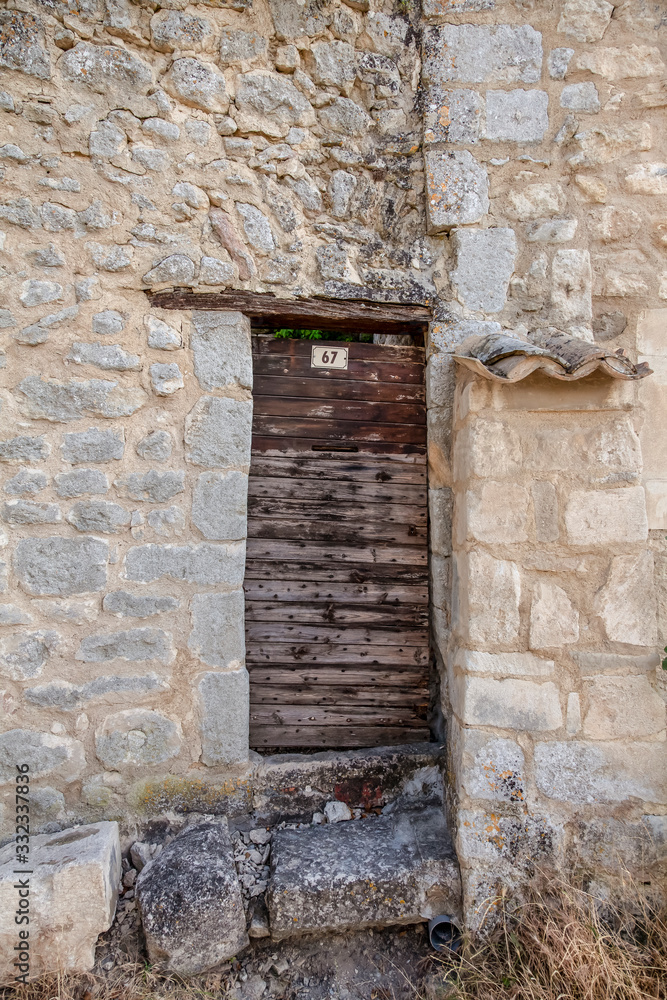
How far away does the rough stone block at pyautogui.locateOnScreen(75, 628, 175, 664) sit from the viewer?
2.26 metres

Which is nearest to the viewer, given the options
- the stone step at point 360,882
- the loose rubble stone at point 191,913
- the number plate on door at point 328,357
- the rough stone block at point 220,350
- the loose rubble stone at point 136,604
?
the loose rubble stone at point 191,913

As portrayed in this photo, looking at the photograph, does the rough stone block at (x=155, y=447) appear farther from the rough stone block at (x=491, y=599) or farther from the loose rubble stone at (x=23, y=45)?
the loose rubble stone at (x=23, y=45)

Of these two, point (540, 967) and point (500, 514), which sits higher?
point (500, 514)

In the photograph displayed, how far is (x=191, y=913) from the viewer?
1.99 m

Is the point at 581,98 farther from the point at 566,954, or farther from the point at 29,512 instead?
the point at 566,954

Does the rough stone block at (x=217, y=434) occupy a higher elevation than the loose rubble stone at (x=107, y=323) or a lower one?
lower

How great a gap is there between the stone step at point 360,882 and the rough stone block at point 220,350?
1832 millimetres

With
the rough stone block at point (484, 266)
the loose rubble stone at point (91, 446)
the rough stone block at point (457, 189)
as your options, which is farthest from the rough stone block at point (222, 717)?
the rough stone block at point (457, 189)

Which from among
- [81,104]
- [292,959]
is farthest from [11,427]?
[292,959]

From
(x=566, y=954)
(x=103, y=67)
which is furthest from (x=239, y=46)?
(x=566, y=954)

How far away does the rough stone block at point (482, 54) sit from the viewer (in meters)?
2.51

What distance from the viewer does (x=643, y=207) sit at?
8.11 feet

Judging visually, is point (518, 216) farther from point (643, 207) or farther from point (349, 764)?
point (349, 764)

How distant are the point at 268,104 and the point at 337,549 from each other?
1.87 m
